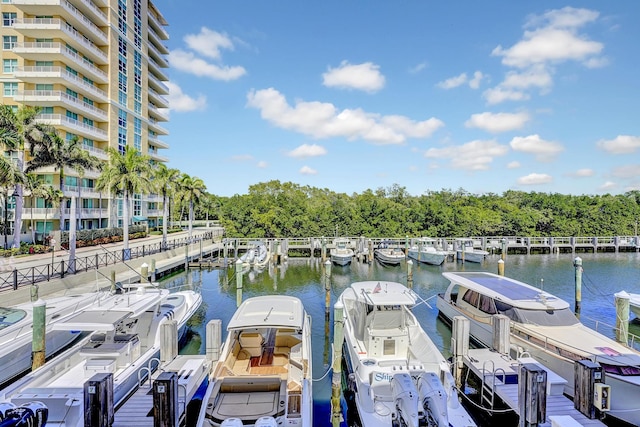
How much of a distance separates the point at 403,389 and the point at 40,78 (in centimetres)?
4787

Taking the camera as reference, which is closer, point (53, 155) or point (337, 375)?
point (337, 375)

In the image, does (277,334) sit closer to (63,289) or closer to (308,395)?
(308,395)

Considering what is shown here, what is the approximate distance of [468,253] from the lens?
39875mm

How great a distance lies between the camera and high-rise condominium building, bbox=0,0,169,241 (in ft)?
127

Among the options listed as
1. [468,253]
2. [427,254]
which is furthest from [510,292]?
[468,253]

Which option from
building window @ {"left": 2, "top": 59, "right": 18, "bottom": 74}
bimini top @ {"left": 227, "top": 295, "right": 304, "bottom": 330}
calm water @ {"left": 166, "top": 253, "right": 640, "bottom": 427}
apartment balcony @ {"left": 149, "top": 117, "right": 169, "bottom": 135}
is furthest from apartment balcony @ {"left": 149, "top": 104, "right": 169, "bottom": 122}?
bimini top @ {"left": 227, "top": 295, "right": 304, "bottom": 330}

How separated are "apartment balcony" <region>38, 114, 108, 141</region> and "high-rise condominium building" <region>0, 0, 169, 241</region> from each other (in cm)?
9

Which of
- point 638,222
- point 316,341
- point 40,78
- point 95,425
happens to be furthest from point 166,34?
point 638,222

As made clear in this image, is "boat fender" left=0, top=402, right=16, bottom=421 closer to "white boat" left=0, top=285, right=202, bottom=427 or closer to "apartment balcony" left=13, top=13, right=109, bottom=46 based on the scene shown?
"white boat" left=0, top=285, right=202, bottom=427

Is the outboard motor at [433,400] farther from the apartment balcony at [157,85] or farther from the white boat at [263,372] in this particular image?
the apartment balcony at [157,85]

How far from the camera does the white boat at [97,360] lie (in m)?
8.33

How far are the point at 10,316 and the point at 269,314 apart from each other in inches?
365

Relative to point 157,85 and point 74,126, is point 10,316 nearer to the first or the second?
point 74,126

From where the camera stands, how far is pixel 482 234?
53875mm
